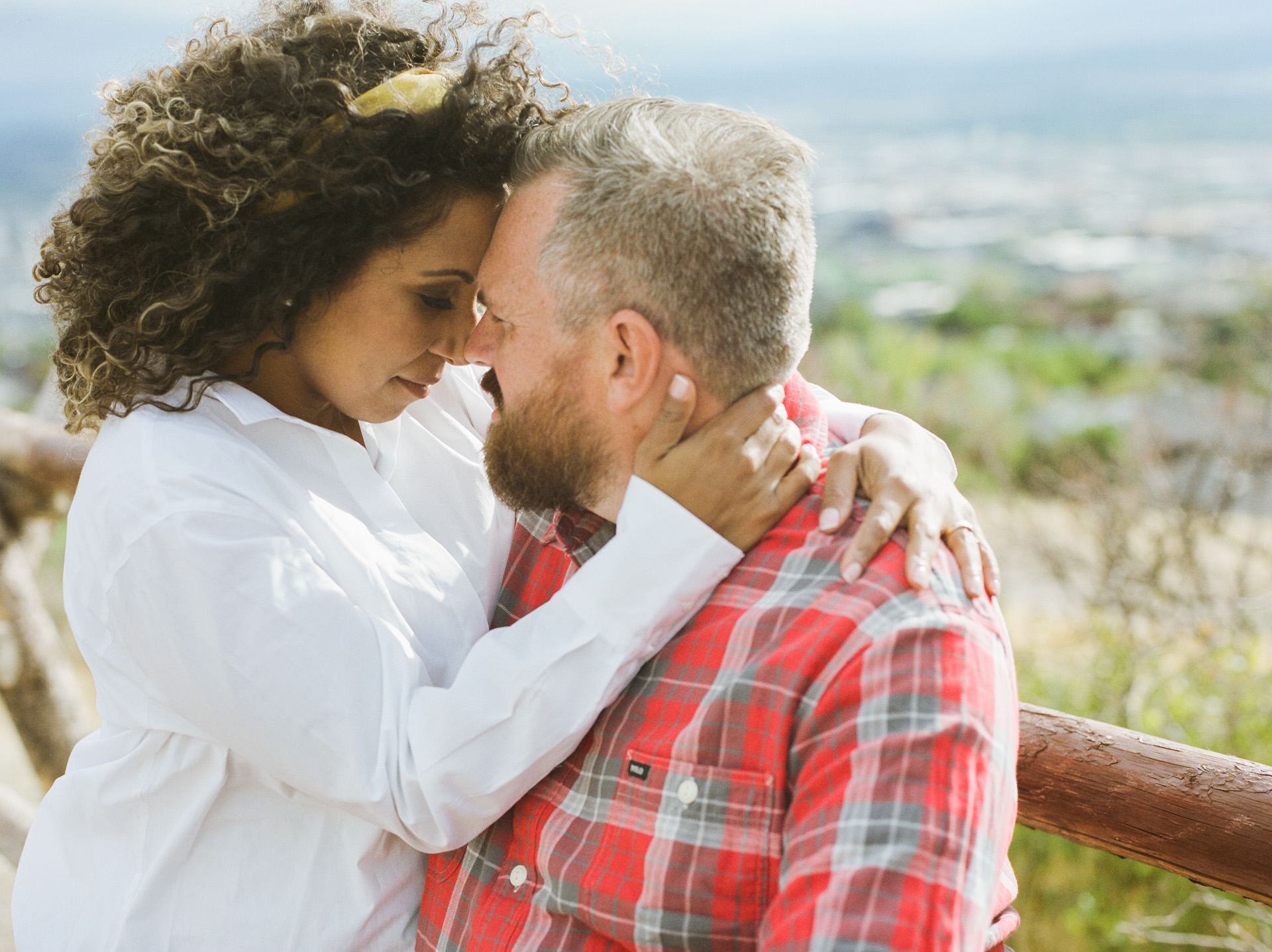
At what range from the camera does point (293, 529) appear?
1.58 meters

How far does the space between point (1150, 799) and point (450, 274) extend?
4.77 ft

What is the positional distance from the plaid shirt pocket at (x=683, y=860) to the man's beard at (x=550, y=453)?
47 centimetres

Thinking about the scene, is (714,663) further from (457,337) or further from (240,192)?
(240,192)

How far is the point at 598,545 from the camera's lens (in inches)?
72.3

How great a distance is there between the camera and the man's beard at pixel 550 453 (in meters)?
1.71

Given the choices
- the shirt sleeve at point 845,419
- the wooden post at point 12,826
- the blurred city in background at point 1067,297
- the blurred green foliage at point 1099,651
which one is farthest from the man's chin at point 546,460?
the wooden post at point 12,826

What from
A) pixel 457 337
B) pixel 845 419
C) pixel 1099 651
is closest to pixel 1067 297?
pixel 1099 651

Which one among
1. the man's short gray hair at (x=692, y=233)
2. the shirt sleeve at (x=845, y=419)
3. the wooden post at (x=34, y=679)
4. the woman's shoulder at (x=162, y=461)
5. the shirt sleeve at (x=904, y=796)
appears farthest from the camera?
the wooden post at (x=34, y=679)

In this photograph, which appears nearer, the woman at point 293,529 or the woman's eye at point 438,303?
the woman at point 293,529

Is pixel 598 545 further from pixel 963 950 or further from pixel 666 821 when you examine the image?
pixel 963 950

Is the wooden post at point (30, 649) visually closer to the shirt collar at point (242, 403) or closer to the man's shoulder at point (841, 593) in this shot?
the shirt collar at point (242, 403)

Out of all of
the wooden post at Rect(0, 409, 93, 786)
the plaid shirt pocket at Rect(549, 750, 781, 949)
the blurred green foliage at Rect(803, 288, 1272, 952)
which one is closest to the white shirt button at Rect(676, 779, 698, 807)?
the plaid shirt pocket at Rect(549, 750, 781, 949)

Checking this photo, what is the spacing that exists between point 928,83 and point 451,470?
85139 mm

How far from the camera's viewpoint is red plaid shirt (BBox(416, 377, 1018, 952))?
3.97 feet
